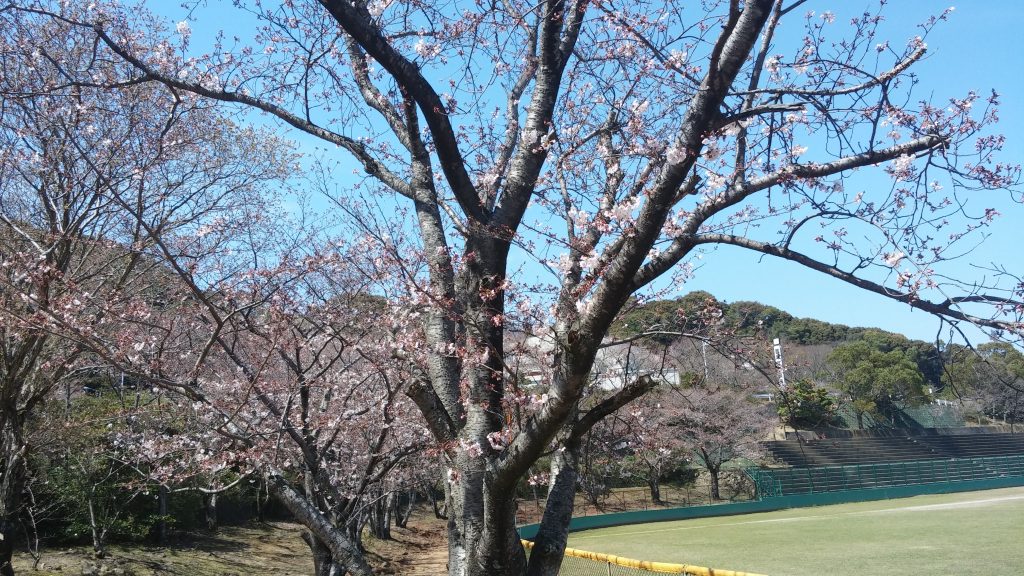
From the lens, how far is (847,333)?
6312 centimetres

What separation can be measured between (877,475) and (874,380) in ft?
37.0

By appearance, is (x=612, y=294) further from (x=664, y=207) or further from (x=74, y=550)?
(x=74, y=550)

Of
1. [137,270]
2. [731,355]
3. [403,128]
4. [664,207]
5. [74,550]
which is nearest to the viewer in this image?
[664,207]

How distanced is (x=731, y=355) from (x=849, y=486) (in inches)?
1317

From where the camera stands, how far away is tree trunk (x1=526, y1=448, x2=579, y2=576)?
322cm

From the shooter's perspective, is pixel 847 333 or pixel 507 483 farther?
pixel 847 333

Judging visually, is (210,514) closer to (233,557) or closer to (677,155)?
(233,557)

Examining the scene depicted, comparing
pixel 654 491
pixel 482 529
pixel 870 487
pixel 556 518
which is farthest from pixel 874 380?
pixel 482 529

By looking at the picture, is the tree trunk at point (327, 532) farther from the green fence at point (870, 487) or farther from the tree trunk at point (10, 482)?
the green fence at point (870, 487)

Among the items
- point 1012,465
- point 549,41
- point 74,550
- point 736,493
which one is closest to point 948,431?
point 1012,465

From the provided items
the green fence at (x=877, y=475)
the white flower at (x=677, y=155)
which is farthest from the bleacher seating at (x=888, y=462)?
the white flower at (x=677, y=155)

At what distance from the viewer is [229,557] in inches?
603

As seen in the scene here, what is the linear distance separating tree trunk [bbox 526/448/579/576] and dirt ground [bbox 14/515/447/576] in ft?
36.3

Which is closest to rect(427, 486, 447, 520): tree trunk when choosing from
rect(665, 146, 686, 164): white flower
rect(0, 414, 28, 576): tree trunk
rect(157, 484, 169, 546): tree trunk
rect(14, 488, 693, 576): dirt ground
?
rect(14, 488, 693, 576): dirt ground
